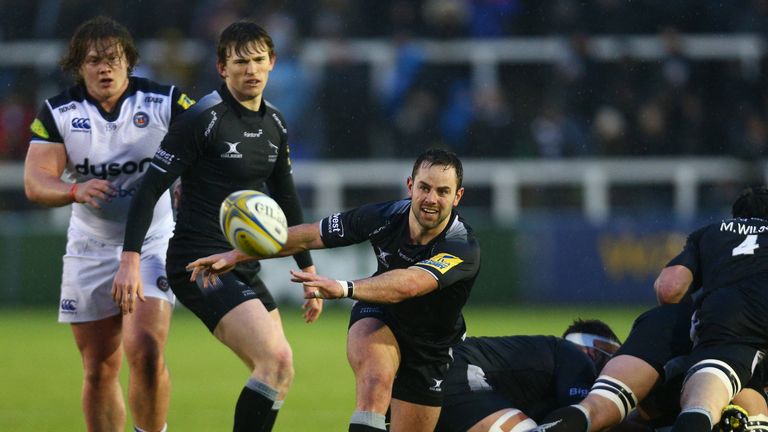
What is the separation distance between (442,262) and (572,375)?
4.23ft

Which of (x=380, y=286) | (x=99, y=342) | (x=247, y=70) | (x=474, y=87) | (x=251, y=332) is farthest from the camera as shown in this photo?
(x=474, y=87)

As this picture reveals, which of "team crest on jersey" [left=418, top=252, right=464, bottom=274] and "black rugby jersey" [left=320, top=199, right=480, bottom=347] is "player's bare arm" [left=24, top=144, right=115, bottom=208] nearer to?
"black rugby jersey" [left=320, top=199, right=480, bottom=347]

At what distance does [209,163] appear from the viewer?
22.8 feet

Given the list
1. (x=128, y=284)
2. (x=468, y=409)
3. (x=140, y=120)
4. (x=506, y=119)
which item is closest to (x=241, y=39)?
(x=140, y=120)

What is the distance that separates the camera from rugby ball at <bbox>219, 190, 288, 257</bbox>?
6.18m

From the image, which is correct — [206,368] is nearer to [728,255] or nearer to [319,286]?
[728,255]

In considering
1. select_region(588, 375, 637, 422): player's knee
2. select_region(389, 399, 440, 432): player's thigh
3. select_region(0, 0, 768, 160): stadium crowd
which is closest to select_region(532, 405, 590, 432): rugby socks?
select_region(588, 375, 637, 422): player's knee

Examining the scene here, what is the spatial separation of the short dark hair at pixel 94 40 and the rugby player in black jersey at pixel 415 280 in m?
1.45

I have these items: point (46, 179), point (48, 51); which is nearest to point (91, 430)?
point (46, 179)

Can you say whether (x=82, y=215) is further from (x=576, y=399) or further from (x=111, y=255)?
(x=576, y=399)

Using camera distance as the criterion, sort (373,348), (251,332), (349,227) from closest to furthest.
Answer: (373,348), (251,332), (349,227)

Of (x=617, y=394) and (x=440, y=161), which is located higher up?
(x=440, y=161)

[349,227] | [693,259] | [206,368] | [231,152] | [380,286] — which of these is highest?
[231,152]

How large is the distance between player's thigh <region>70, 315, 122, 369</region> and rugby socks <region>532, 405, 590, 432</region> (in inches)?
97.2
